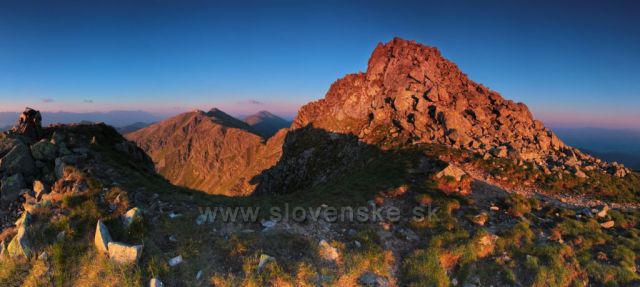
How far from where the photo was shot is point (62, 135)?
20234 millimetres

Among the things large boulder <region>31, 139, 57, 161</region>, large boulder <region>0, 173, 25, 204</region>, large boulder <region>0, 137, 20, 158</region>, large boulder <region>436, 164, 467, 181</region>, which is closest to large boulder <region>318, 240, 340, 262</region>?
large boulder <region>436, 164, 467, 181</region>

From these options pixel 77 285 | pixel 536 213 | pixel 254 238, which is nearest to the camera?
pixel 77 285

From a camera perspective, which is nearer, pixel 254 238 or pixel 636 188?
pixel 254 238

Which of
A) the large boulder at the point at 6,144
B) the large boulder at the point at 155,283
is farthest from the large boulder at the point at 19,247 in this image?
the large boulder at the point at 6,144

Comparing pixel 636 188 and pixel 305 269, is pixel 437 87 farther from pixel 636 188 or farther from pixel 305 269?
pixel 305 269

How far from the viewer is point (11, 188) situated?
569 inches

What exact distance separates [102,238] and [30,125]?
1593 centimetres

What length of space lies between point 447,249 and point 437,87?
125ft

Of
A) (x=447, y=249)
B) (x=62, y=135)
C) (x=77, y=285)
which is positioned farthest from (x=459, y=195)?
(x=62, y=135)

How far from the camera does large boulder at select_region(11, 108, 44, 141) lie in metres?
19.6

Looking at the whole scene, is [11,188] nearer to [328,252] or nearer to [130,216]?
[130,216]

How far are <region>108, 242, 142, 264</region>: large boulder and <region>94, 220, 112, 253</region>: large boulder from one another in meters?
0.39

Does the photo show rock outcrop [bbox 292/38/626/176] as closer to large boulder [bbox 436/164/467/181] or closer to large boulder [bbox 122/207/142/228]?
large boulder [bbox 436/164/467/181]

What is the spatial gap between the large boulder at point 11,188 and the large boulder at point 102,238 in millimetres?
6681
